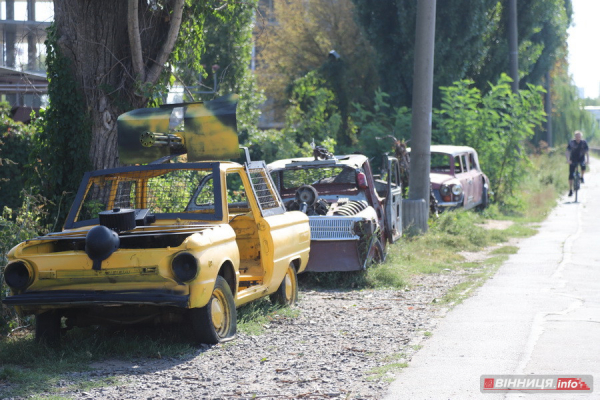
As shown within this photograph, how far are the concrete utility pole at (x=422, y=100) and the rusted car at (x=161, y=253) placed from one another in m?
6.67

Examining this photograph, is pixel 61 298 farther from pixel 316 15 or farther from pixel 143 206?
pixel 316 15

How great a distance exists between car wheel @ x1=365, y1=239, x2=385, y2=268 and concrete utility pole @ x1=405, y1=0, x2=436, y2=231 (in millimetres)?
3445

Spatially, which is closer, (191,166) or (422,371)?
(422,371)

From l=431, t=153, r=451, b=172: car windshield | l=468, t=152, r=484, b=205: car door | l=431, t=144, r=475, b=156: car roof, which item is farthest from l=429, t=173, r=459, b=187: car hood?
l=468, t=152, r=484, b=205: car door

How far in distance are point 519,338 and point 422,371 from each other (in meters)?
1.52

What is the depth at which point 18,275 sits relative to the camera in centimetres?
661

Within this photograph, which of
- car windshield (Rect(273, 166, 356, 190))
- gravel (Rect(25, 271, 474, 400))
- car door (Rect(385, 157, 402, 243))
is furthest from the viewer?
car door (Rect(385, 157, 402, 243))

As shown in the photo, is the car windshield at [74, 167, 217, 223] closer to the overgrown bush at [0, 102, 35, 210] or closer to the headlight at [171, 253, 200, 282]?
the headlight at [171, 253, 200, 282]

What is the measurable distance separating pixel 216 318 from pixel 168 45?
4.46 m

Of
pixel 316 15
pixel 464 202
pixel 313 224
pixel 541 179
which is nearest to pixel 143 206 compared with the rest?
pixel 313 224

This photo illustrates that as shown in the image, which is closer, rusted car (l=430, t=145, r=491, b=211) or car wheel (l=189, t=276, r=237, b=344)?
car wheel (l=189, t=276, r=237, b=344)

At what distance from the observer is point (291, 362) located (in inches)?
257

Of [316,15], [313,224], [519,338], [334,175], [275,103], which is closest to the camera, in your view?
[519,338]

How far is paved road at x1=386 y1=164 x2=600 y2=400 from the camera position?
580 cm
